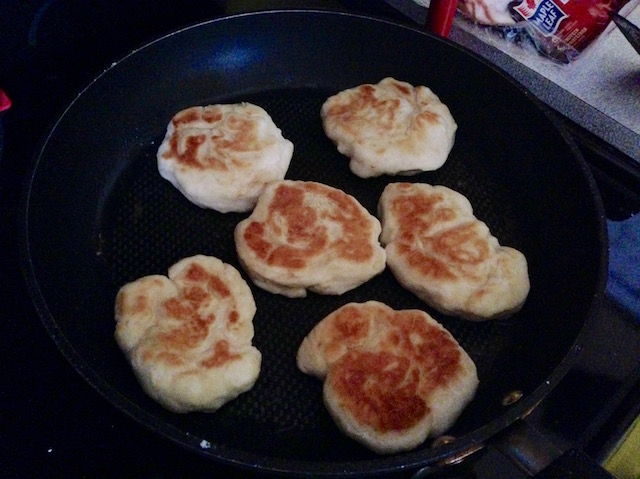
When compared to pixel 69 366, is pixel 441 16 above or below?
above

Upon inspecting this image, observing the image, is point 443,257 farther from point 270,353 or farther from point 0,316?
point 0,316

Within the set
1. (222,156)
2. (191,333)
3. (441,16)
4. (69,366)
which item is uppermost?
(441,16)

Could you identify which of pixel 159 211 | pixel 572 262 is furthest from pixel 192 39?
pixel 572 262

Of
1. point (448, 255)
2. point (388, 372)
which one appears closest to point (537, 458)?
point (388, 372)

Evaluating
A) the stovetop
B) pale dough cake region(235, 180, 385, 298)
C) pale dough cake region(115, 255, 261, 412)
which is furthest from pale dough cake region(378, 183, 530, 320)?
pale dough cake region(115, 255, 261, 412)

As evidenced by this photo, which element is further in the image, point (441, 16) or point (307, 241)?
point (441, 16)

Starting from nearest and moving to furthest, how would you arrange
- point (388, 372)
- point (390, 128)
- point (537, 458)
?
point (537, 458) → point (388, 372) → point (390, 128)

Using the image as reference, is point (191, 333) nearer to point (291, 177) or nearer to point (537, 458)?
point (291, 177)
